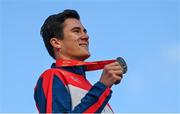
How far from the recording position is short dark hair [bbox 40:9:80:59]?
20.8 ft

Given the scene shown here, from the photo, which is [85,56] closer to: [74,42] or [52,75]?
[74,42]

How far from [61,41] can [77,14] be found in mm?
597

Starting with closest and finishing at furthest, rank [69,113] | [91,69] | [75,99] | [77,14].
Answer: [69,113], [75,99], [91,69], [77,14]

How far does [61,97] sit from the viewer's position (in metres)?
5.23

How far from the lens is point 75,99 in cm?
537

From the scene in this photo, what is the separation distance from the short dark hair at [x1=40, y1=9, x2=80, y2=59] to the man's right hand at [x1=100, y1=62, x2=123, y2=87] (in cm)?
133

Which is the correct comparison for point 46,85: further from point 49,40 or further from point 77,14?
point 77,14

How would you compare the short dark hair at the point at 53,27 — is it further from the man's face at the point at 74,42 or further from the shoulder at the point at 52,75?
the shoulder at the point at 52,75

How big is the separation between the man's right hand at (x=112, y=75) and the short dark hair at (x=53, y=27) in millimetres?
1327

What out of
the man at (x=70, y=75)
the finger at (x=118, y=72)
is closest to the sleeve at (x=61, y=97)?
the man at (x=70, y=75)

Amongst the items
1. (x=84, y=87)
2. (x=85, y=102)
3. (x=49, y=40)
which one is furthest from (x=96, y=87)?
(x=49, y=40)

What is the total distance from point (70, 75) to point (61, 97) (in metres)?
0.50

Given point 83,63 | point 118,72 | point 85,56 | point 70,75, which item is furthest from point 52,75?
point 118,72


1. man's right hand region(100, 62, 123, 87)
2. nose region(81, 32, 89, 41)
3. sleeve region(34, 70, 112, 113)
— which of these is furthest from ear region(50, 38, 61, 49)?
man's right hand region(100, 62, 123, 87)
